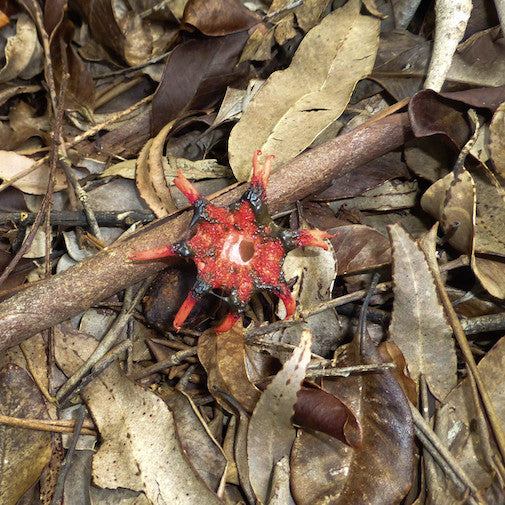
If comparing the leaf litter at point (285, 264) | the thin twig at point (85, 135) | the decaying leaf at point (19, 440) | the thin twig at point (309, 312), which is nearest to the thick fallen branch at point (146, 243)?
the leaf litter at point (285, 264)

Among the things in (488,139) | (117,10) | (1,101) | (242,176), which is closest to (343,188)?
(242,176)

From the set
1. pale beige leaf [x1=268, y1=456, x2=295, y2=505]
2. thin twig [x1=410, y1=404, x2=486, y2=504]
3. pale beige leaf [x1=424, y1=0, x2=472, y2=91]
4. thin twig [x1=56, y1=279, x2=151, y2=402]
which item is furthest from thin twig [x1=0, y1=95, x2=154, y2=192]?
thin twig [x1=410, y1=404, x2=486, y2=504]

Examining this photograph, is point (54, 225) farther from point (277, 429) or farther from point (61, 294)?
point (277, 429)

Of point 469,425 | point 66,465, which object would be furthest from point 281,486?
point 66,465

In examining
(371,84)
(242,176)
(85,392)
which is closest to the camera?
(85,392)

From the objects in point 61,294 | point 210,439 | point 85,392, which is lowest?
point 210,439

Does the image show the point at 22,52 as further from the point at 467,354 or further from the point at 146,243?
the point at 467,354

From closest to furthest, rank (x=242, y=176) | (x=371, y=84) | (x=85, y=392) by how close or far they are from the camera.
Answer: (x=85, y=392)
(x=242, y=176)
(x=371, y=84)
